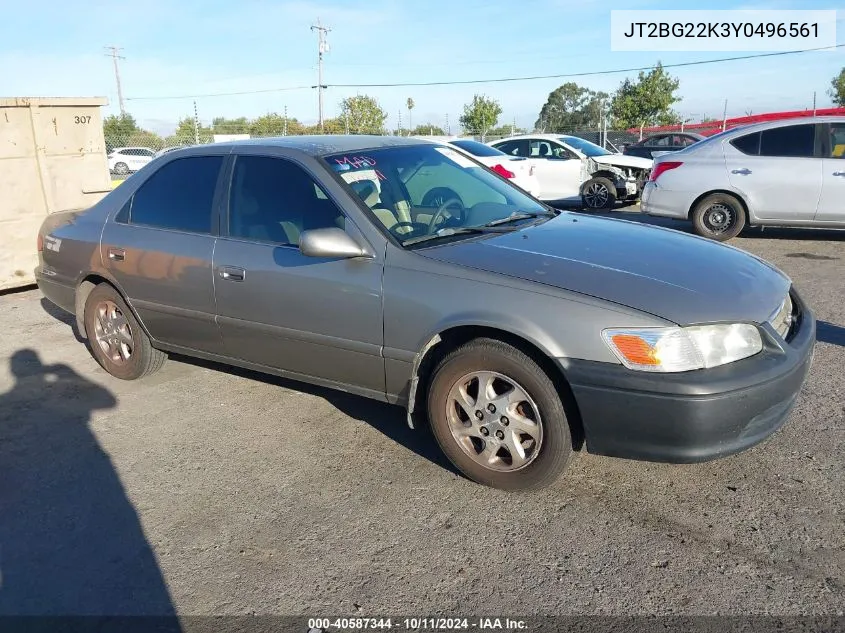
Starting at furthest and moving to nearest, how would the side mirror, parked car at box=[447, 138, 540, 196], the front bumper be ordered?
parked car at box=[447, 138, 540, 196] → the side mirror → the front bumper

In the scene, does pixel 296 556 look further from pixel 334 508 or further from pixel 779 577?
pixel 779 577

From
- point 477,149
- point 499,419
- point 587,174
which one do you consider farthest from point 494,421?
point 587,174

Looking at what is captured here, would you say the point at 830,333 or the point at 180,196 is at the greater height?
the point at 180,196

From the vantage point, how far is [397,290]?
3377 mm

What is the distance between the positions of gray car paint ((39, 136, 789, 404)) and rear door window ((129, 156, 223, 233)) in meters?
0.09

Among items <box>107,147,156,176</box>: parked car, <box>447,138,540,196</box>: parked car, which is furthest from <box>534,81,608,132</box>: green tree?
<box>447,138,540,196</box>: parked car

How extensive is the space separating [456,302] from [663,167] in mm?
7217

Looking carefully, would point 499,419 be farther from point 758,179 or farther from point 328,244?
point 758,179

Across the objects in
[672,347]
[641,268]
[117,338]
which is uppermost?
[641,268]

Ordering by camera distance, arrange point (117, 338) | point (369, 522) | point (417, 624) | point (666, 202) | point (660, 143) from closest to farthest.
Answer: point (417, 624), point (369, 522), point (117, 338), point (666, 202), point (660, 143)

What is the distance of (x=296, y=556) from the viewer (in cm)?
289

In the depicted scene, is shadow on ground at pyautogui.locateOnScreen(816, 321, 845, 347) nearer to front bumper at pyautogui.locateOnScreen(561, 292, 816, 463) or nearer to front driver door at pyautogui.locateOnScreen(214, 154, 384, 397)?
front bumper at pyautogui.locateOnScreen(561, 292, 816, 463)

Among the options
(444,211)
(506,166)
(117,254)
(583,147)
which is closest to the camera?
(444,211)

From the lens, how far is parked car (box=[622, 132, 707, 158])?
1853 cm
